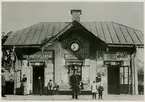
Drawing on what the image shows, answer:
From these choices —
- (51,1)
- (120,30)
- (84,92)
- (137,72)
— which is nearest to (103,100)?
(84,92)

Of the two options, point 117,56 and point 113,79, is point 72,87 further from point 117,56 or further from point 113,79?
point 117,56

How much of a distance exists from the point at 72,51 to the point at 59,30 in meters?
0.56

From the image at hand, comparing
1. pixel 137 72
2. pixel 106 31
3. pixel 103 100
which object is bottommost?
pixel 103 100

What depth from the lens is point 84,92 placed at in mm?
8844

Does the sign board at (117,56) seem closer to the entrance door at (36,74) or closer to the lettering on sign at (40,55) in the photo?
the lettering on sign at (40,55)

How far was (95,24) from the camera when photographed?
9.29 m

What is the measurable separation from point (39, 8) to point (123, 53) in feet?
7.25

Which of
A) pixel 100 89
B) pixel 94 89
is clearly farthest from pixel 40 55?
pixel 100 89

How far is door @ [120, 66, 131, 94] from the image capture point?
369 inches

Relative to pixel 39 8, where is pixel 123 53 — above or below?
below

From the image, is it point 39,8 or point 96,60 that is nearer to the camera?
point 39,8

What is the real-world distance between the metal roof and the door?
647 mm

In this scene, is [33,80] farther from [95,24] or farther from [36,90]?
[95,24]

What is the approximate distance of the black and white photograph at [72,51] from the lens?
877 cm
